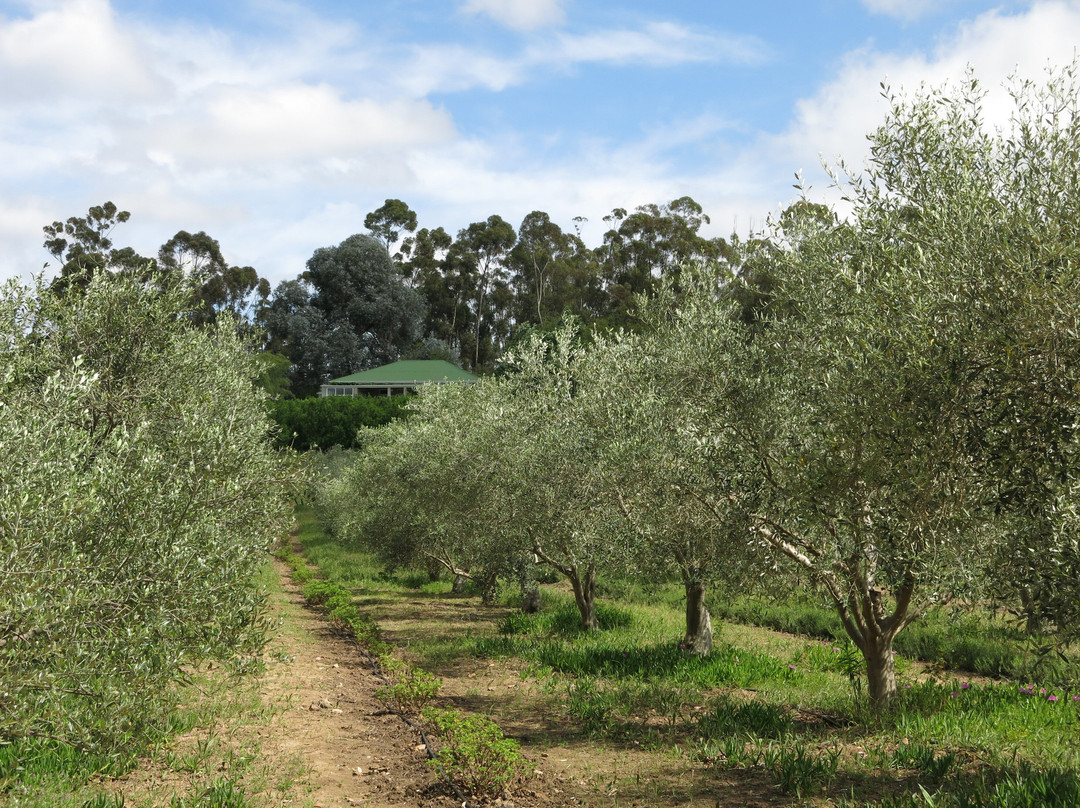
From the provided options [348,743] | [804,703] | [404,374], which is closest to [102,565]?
[348,743]

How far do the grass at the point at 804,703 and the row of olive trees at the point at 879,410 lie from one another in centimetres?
105

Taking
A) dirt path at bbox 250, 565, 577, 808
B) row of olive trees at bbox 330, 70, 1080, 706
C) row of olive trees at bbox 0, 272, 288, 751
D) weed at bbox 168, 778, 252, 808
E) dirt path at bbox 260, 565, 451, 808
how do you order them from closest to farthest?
1. row of olive trees at bbox 0, 272, 288, 751
2. row of olive trees at bbox 330, 70, 1080, 706
3. weed at bbox 168, 778, 252, 808
4. dirt path at bbox 250, 565, 577, 808
5. dirt path at bbox 260, 565, 451, 808

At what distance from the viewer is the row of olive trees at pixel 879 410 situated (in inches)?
243

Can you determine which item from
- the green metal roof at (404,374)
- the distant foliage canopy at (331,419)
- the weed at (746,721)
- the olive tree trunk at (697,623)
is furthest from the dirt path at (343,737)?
the green metal roof at (404,374)

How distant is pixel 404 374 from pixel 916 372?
65327 mm

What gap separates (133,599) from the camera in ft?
20.9

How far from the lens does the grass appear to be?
25.9 ft

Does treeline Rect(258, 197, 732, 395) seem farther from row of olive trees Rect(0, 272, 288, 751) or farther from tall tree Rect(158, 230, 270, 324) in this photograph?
row of olive trees Rect(0, 272, 288, 751)

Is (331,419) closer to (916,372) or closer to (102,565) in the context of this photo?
(102,565)

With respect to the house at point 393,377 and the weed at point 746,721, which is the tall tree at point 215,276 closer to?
the house at point 393,377

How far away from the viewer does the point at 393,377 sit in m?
69.8

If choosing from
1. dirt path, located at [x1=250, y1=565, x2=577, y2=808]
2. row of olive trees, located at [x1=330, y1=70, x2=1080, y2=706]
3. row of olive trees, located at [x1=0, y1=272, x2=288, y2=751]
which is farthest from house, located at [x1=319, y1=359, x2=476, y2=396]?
row of olive trees, located at [x1=0, y1=272, x2=288, y2=751]

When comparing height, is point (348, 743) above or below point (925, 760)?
→ below

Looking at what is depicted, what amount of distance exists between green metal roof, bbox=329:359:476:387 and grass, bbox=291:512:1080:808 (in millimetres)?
50343
